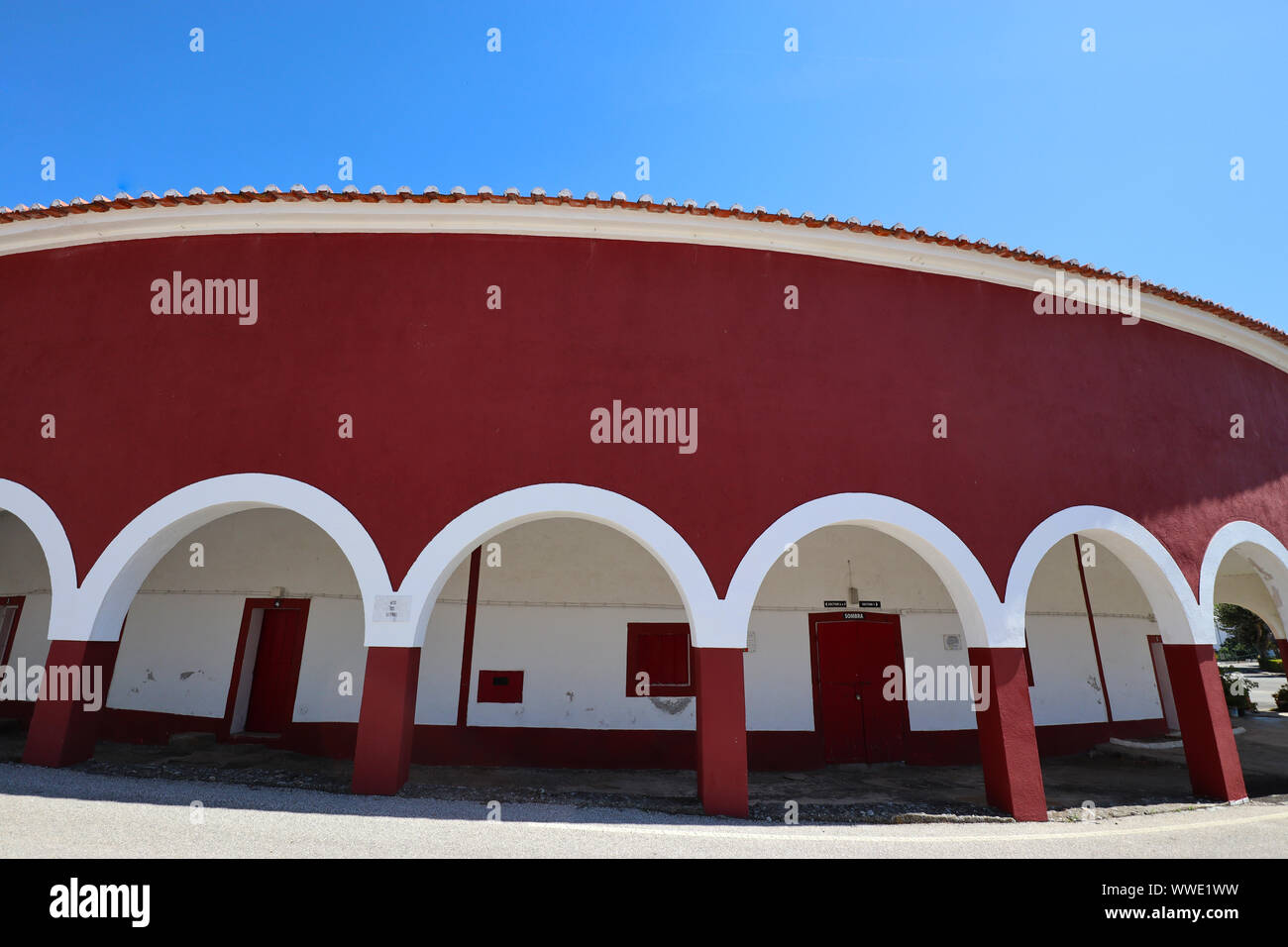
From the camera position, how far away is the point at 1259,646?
32.9 meters

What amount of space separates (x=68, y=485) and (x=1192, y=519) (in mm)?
15320

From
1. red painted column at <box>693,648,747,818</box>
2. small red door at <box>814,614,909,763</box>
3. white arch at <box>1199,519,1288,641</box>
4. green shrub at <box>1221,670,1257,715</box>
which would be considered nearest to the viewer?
red painted column at <box>693,648,747,818</box>

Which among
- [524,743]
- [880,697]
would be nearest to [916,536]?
[880,697]

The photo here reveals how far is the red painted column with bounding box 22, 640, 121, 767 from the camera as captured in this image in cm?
756

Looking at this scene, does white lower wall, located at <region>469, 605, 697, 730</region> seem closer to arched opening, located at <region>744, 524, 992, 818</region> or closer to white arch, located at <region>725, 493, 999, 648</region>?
arched opening, located at <region>744, 524, 992, 818</region>

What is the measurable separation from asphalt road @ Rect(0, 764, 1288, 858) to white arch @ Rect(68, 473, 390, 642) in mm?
1714

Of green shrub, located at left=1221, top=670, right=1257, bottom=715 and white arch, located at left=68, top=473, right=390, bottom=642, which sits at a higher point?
white arch, located at left=68, top=473, right=390, bottom=642

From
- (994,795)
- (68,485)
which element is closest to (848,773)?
(994,795)

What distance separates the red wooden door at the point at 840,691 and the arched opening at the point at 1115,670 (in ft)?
9.04

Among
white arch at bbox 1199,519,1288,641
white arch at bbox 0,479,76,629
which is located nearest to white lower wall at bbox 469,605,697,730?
white arch at bbox 0,479,76,629

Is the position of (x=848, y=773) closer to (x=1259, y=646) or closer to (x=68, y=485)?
(x=68, y=485)

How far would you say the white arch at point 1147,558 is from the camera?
335 inches
